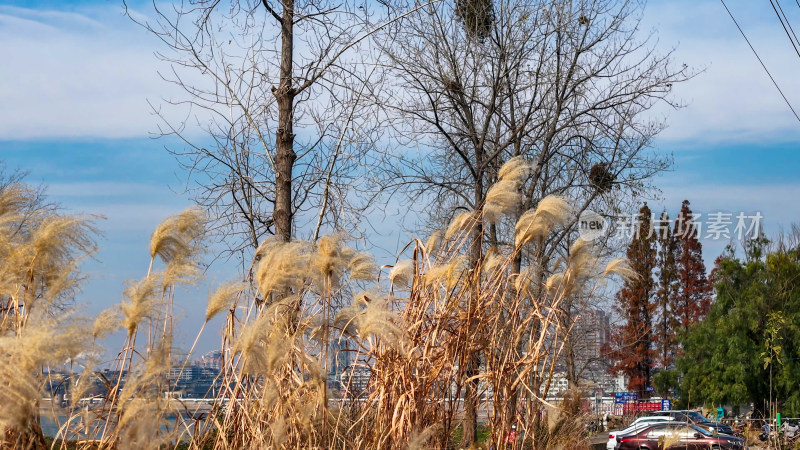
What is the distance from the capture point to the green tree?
98.5ft

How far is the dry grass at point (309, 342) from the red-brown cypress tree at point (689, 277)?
4557 cm

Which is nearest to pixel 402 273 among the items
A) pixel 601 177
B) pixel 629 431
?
pixel 601 177

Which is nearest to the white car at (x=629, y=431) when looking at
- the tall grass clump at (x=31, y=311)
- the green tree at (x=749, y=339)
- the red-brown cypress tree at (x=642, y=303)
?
the green tree at (x=749, y=339)

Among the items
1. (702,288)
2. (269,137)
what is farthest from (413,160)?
(702,288)

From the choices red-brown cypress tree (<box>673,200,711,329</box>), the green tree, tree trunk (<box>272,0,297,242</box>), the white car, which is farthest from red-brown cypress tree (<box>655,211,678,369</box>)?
tree trunk (<box>272,0,297,242</box>)

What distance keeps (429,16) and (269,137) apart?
19.3ft

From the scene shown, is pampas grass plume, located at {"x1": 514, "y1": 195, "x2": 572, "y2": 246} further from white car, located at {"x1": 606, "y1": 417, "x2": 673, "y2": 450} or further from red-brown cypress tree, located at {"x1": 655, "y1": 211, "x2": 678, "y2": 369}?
red-brown cypress tree, located at {"x1": 655, "y1": 211, "x2": 678, "y2": 369}

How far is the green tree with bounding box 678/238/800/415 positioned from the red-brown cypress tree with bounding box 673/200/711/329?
14.5 metres

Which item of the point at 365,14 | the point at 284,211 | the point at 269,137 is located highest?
the point at 365,14

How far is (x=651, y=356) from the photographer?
48969 millimetres

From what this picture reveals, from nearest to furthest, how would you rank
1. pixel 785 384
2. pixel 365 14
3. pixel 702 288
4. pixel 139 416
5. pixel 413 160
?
pixel 139 416 → pixel 365 14 → pixel 413 160 → pixel 785 384 → pixel 702 288

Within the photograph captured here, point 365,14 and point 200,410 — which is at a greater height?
point 365,14

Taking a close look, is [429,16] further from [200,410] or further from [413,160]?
[200,410]

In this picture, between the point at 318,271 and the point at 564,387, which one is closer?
the point at 318,271
